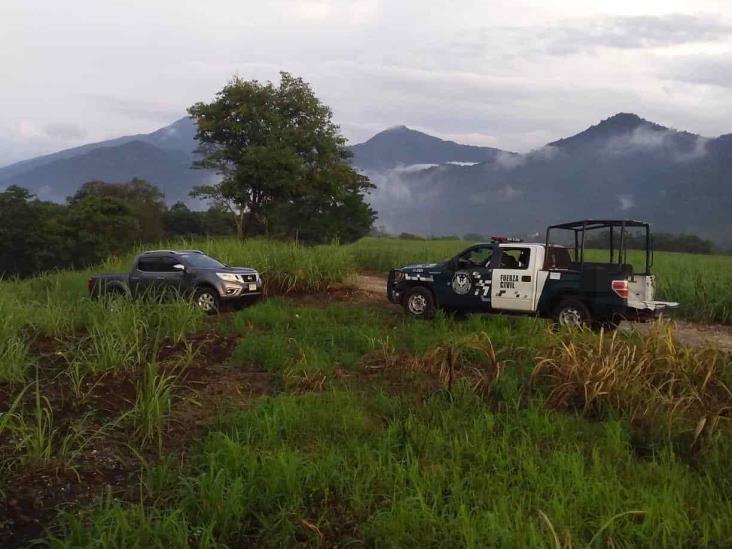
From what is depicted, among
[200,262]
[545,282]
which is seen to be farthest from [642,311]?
[200,262]

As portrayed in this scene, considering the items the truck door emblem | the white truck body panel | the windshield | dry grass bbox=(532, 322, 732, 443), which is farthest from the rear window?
dry grass bbox=(532, 322, 732, 443)

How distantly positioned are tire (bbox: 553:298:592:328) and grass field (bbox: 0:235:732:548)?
5.79 ft

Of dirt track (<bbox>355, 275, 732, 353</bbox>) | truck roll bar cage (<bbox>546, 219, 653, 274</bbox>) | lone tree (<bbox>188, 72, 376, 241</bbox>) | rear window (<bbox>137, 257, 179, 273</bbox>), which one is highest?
lone tree (<bbox>188, 72, 376, 241</bbox>)

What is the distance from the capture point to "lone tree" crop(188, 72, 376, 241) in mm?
31422

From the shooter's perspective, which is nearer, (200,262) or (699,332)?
(699,332)

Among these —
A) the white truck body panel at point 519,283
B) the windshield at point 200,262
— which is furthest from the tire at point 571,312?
the windshield at point 200,262

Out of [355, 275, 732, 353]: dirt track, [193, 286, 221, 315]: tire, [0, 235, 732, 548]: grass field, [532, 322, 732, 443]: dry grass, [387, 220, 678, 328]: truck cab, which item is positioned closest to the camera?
[0, 235, 732, 548]: grass field

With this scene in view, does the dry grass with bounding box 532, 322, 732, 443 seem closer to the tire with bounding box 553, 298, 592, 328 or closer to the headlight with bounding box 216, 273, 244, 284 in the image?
the tire with bounding box 553, 298, 592, 328

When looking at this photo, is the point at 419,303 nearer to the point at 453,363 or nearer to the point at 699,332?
the point at 453,363

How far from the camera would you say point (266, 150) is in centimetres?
3103

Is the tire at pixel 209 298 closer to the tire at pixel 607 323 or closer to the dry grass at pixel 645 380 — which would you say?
the tire at pixel 607 323

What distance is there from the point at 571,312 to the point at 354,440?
656 centimetres

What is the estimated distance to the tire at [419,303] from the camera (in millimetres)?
12172

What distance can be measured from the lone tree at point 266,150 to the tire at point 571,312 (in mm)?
22105
